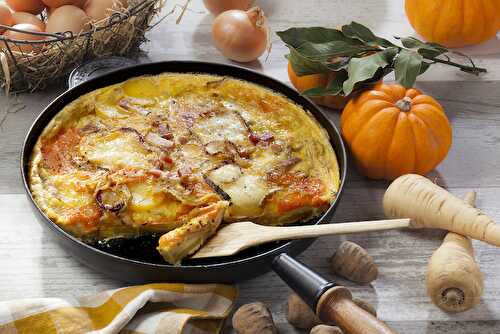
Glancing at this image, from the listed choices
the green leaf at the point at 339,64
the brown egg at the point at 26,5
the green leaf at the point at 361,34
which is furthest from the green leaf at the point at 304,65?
the brown egg at the point at 26,5

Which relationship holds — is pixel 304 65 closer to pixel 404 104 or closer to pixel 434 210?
pixel 404 104

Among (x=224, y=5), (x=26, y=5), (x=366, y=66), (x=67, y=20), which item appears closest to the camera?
(x=366, y=66)

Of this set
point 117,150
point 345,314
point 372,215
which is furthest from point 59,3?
point 345,314

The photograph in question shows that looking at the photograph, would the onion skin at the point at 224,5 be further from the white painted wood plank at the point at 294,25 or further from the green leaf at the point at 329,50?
the green leaf at the point at 329,50

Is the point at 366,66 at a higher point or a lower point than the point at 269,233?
higher

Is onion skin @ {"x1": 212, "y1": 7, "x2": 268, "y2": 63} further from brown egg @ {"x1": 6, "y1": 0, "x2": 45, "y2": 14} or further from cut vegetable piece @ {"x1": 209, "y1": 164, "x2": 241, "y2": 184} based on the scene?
cut vegetable piece @ {"x1": 209, "y1": 164, "x2": 241, "y2": 184}

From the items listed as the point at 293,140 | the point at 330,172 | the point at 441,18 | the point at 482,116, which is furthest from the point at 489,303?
the point at 441,18

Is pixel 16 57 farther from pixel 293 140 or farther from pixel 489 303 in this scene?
pixel 489 303
